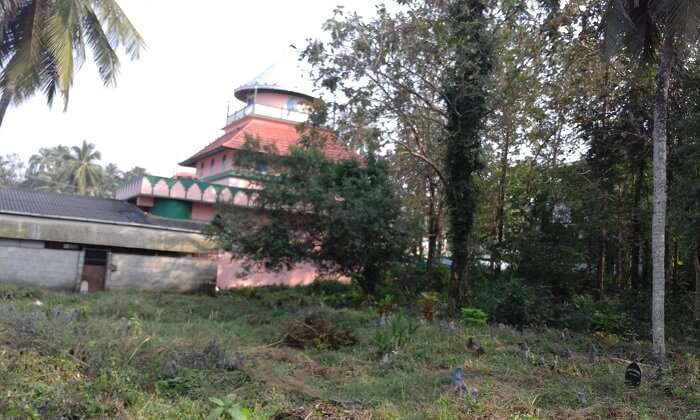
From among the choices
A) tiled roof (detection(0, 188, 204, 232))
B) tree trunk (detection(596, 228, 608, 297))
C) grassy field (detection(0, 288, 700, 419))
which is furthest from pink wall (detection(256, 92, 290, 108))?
grassy field (detection(0, 288, 700, 419))

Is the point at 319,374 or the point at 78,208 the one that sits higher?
the point at 78,208

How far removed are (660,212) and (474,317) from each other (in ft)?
15.8

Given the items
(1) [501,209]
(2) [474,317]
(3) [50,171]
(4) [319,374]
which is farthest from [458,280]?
(3) [50,171]

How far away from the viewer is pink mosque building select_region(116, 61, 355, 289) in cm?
1587

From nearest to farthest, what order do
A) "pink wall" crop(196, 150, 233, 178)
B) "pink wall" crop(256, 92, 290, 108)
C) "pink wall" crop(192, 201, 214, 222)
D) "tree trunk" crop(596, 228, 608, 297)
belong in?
1. "tree trunk" crop(596, 228, 608, 297)
2. "pink wall" crop(192, 201, 214, 222)
3. "pink wall" crop(196, 150, 233, 178)
4. "pink wall" crop(256, 92, 290, 108)

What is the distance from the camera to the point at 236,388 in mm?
6457

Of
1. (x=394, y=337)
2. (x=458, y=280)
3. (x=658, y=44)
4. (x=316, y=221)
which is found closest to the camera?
(x=394, y=337)

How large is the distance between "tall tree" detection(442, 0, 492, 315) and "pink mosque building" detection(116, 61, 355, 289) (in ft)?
11.4

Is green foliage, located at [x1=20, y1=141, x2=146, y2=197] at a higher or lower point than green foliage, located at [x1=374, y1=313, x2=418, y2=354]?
higher

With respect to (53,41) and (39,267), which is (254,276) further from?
(53,41)

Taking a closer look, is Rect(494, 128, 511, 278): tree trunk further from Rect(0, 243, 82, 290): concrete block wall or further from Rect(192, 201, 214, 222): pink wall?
Rect(0, 243, 82, 290): concrete block wall

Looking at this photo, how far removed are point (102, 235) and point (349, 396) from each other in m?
14.4

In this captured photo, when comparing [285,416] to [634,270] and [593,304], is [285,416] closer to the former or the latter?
[593,304]

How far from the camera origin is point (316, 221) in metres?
15.0
